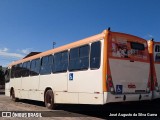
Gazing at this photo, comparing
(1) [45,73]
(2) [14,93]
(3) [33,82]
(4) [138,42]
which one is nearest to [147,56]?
(4) [138,42]

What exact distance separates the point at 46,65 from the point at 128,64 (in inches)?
220

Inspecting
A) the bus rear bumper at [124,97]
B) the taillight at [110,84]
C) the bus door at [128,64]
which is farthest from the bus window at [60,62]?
the bus rear bumper at [124,97]

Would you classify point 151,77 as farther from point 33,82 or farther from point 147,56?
point 33,82

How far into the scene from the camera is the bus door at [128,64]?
403 inches

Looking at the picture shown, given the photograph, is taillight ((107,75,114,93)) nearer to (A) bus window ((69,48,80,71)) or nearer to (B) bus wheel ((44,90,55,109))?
(A) bus window ((69,48,80,71))

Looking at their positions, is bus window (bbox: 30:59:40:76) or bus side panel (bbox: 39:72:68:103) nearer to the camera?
bus side panel (bbox: 39:72:68:103)

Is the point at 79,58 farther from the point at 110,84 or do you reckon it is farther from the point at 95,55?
the point at 110,84

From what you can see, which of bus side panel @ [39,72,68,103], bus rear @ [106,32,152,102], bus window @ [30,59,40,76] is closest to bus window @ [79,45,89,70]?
bus rear @ [106,32,152,102]

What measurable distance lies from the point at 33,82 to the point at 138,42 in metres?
7.66

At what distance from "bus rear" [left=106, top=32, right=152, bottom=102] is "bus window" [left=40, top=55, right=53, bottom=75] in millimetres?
4837

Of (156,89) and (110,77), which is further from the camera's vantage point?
(156,89)

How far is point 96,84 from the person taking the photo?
1027cm

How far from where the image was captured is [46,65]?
15023mm

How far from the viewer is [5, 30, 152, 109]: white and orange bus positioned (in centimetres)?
1009
